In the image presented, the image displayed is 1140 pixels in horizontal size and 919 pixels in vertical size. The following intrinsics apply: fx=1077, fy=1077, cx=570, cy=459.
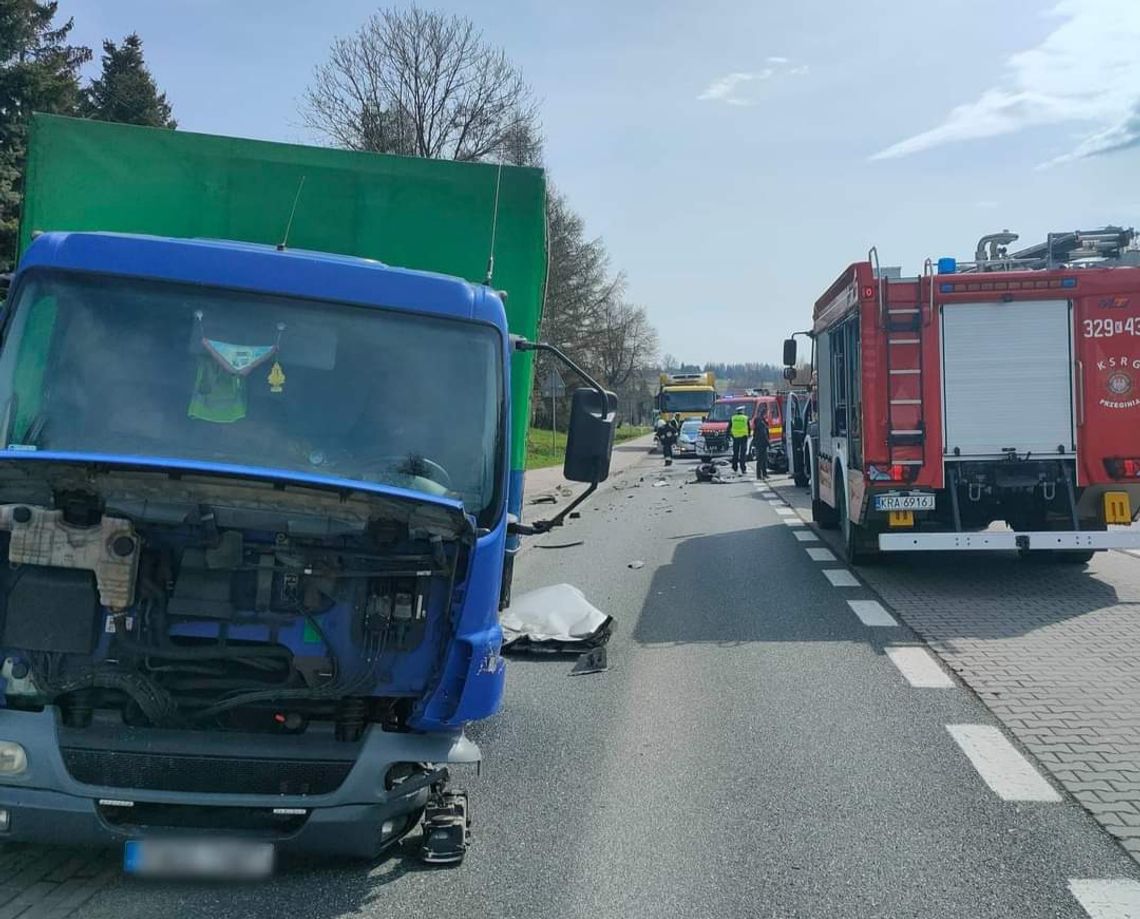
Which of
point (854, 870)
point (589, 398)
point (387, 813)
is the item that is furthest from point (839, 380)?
point (387, 813)

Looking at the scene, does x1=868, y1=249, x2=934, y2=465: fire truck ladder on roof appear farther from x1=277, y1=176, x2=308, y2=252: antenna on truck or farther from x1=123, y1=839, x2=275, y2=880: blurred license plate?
x1=123, y1=839, x2=275, y2=880: blurred license plate

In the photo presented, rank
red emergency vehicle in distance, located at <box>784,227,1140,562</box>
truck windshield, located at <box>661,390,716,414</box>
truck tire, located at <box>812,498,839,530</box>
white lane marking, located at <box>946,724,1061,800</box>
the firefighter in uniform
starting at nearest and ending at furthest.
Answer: white lane marking, located at <box>946,724,1061,800</box> < red emergency vehicle in distance, located at <box>784,227,1140,562</box> < truck tire, located at <box>812,498,839,530</box> < the firefighter in uniform < truck windshield, located at <box>661,390,716,414</box>

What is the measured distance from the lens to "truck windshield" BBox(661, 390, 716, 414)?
1842 inches

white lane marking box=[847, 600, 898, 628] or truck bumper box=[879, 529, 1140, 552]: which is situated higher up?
truck bumper box=[879, 529, 1140, 552]

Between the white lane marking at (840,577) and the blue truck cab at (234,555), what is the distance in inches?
288

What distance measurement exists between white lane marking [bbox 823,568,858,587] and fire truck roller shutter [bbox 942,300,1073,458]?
172cm

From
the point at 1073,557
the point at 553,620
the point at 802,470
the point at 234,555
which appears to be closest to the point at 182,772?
the point at 234,555

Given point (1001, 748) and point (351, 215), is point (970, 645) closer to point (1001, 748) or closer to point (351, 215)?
point (1001, 748)

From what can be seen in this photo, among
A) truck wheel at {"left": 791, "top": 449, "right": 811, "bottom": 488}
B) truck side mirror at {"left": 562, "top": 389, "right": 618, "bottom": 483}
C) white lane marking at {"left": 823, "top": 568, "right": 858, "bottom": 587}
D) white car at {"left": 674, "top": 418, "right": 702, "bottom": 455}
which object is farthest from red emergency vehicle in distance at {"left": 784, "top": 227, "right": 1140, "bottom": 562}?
white car at {"left": 674, "top": 418, "right": 702, "bottom": 455}

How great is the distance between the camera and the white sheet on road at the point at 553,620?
8.26 meters

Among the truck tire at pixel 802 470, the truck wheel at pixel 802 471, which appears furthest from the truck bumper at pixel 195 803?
the truck wheel at pixel 802 471

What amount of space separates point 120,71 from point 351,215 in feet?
154

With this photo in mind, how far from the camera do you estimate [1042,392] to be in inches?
412

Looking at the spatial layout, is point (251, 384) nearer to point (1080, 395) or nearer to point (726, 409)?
point (1080, 395)
